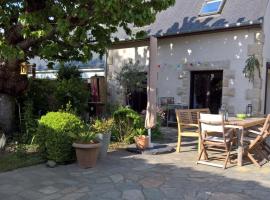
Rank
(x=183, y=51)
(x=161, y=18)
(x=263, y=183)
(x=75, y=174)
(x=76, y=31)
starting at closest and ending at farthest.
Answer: (x=263, y=183)
(x=75, y=174)
(x=76, y=31)
(x=183, y=51)
(x=161, y=18)

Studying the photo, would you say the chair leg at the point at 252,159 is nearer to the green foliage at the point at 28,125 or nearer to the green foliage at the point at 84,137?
the green foliage at the point at 84,137

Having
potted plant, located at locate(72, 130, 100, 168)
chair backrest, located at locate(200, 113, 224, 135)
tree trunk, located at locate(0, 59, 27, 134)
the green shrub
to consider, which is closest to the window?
chair backrest, located at locate(200, 113, 224, 135)

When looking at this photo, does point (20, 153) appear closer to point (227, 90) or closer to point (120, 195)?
point (120, 195)

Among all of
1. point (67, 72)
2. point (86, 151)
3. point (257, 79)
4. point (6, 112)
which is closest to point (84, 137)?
point (86, 151)

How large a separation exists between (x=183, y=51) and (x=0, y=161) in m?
8.02

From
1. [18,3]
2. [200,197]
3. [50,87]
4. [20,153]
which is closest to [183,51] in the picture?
[50,87]

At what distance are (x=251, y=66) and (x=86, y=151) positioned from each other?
6.31 meters

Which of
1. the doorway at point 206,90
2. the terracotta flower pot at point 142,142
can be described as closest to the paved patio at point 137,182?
the terracotta flower pot at point 142,142

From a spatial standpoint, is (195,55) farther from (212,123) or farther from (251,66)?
(212,123)

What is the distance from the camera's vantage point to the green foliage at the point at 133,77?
13.6m

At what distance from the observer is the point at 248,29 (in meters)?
11.3

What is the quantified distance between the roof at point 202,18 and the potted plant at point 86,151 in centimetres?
651

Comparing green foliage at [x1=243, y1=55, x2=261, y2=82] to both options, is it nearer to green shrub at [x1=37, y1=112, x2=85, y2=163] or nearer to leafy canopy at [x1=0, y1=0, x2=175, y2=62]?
leafy canopy at [x1=0, y1=0, x2=175, y2=62]

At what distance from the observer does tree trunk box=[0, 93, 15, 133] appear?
9.58 m
